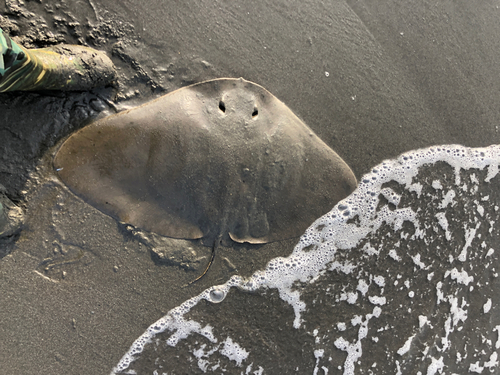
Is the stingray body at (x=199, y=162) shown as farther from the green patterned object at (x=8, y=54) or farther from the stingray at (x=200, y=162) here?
the green patterned object at (x=8, y=54)

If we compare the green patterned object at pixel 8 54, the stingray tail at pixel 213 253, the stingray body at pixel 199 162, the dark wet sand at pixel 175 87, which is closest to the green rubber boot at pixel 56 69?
the green patterned object at pixel 8 54

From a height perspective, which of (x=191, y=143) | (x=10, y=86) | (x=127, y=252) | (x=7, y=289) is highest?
(x=191, y=143)

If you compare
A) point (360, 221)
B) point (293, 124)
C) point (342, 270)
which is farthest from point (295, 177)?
point (342, 270)

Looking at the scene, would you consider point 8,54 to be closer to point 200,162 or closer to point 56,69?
point 56,69

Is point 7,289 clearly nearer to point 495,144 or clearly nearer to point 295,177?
point 295,177

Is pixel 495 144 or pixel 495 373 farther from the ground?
pixel 495 144

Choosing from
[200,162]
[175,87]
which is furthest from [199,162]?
[175,87]
